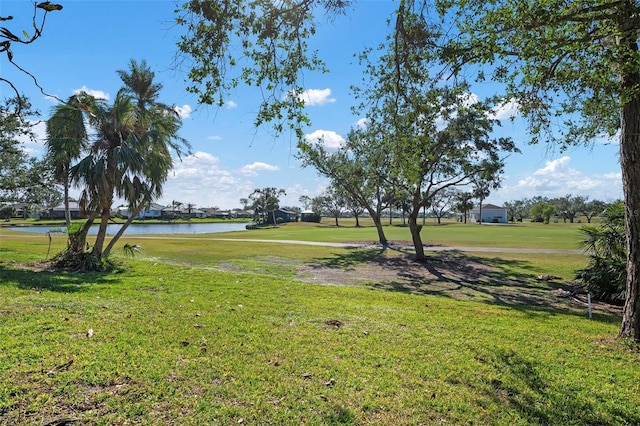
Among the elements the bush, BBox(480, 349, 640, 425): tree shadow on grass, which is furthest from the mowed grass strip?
the bush

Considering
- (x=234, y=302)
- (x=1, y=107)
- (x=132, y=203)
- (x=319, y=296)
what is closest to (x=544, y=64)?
(x=319, y=296)

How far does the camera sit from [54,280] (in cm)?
927

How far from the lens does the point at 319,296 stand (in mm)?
8805

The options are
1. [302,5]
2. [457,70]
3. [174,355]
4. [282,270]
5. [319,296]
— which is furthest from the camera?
[282,270]

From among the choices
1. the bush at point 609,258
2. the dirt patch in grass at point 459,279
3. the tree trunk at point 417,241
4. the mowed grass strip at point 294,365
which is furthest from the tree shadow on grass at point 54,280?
the tree trunk at point 417,241

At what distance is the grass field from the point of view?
326 centimetres

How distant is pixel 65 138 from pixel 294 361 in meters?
12.2

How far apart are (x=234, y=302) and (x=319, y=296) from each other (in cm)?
216

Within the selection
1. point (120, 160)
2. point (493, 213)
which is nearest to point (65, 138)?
point (120, 160)

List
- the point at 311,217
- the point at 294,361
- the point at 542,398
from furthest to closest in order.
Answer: the point at 311,217 < the point at 294,361 < the point at 542,398

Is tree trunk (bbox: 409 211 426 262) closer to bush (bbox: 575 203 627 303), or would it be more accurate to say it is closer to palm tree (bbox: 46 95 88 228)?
bush (bbox: 575 203 627 303)

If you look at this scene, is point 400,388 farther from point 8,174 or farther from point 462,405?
point 8,174

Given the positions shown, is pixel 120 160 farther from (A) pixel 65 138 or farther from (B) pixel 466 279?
(B) pixel 466 279

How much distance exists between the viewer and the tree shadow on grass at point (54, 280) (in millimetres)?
8102
